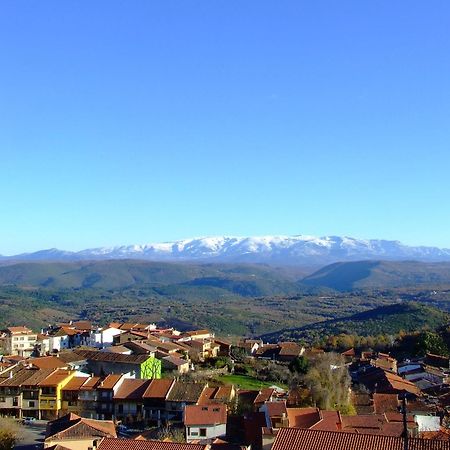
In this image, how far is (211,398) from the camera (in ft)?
104

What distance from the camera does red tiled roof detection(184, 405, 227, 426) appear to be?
2789 cm

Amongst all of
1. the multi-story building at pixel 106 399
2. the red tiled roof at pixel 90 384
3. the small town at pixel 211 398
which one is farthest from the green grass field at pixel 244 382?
the red tiled roof at pixel 90 384

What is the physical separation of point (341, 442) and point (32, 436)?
16426 millimetres

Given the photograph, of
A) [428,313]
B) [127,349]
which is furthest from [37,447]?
[428,313]

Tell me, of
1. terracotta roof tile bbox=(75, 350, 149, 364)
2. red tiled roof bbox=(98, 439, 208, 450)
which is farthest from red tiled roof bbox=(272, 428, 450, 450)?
terracotta roof tile bbox=(75, 350, 149, 364)

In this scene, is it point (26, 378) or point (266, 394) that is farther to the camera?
point (26, 378)

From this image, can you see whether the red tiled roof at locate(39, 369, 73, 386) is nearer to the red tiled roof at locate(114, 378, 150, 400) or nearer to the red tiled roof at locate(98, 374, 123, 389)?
the red tiled roof at locate(98, 374, 123, 389)

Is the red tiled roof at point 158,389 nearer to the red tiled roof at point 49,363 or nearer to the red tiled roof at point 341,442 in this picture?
the red tiled roof at point 49,363

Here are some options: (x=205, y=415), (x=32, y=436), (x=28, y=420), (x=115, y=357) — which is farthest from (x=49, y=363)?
(x=205, y=415)

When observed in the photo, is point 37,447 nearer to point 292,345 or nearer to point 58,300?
point 292,345

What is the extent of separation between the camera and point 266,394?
31.8 m

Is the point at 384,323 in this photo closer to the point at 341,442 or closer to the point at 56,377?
the point at 56,377

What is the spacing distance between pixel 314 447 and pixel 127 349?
25141 millimetres

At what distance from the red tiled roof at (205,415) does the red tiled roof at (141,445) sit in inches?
324
